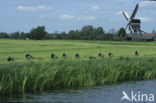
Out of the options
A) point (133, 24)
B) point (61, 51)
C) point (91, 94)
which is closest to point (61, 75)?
point (91, 94)

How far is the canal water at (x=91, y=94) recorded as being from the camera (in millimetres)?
17000

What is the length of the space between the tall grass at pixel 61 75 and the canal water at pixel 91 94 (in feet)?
3.22

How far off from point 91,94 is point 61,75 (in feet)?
10.8

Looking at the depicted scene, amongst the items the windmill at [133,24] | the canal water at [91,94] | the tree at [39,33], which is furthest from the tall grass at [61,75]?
the tree at [39,33]

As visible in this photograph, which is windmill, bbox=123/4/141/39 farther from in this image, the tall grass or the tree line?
the tall grass

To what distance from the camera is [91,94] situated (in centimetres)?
1873

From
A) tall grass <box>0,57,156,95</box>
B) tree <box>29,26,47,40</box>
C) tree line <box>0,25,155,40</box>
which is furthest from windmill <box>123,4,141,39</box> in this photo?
tall grass <box>0,57,156,95</box>

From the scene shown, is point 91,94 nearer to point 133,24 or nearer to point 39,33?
point 133,24

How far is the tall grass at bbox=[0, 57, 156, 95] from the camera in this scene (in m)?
18.5

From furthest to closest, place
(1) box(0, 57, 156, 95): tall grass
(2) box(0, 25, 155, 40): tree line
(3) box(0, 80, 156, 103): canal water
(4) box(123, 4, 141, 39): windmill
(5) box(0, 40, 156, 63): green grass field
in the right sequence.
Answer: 1. (2) box(0, 25, 155, 40): tree line
2. (4) box(123, 4, 141, 39): windmill
3. (5) box(0, 40, 156, 63): green grass field
4. (1) box(0, 57, 156, 95): tall grass
5. (3) box(0, 80, 156, 103): canal water

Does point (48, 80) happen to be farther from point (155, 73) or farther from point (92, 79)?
point (155, 73)

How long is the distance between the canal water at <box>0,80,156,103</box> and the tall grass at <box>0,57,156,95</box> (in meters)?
0.98

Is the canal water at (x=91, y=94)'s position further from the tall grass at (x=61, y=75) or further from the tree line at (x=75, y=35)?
the tree line at (x=75, y=35)

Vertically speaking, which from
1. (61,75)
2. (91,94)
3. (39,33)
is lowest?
(91,94)
